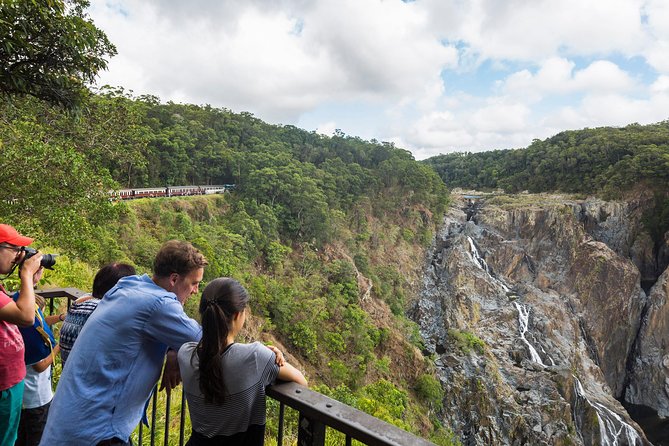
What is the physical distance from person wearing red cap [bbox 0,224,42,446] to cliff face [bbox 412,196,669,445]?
2223cm

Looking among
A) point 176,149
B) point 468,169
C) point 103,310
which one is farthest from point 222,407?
point 468,169

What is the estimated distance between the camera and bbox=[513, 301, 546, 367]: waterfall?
81.8 ft

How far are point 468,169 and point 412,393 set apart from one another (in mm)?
43521

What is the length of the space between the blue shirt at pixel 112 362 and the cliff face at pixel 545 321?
22.5m

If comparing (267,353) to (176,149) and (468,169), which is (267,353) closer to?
(176,149)

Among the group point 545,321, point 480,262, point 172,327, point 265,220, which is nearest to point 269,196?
point 265,220

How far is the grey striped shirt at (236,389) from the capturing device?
58.6 inches

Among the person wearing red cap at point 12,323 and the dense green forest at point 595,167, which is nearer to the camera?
the person wearing red cap at point 12,323

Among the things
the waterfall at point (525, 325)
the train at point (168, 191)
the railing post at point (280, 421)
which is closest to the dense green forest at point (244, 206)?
the train at point (168, 191)

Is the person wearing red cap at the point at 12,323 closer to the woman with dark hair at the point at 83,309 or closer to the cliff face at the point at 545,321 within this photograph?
the woman with dark hair at the point at 83,309

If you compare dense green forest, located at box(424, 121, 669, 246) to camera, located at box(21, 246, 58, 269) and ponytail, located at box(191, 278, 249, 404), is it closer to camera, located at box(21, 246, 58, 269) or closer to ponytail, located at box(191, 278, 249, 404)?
ponytail, located at box(191, 278, 249, 404)

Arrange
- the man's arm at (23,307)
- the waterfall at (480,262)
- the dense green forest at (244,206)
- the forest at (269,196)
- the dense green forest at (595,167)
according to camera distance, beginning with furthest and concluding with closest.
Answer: the dense green forest at (595,167) → the waterfall at (480,262) → the forest at (269,196) → the dense green forest at (244,206) → the man's arm at (23,307)

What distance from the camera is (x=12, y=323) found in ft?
6.90

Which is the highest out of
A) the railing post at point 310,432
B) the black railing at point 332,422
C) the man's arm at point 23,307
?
the man's arm at point 23,307
